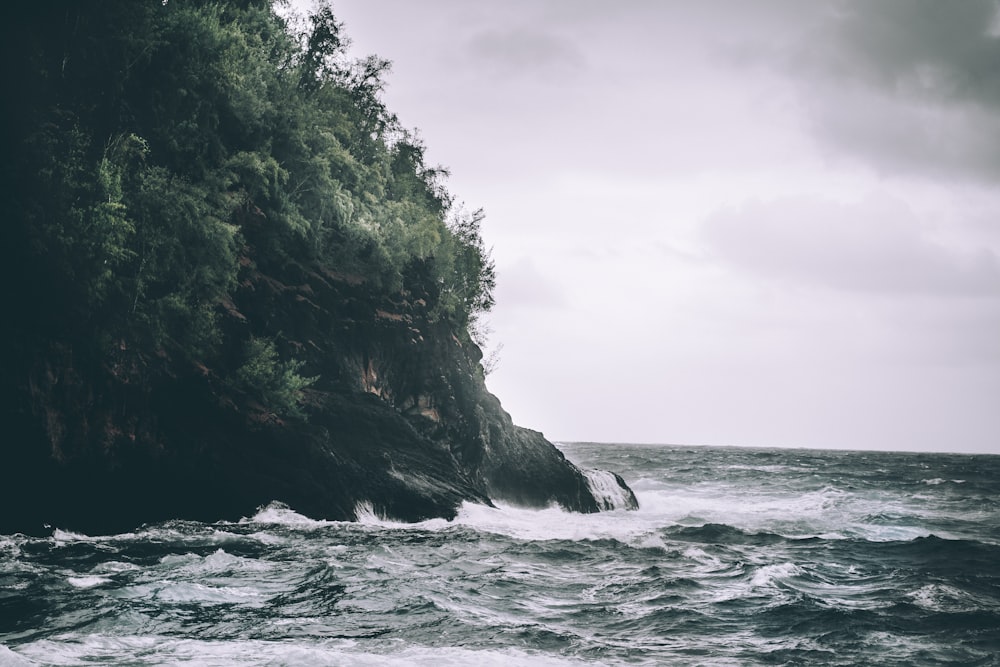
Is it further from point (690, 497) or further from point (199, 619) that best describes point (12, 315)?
point (690, 497)

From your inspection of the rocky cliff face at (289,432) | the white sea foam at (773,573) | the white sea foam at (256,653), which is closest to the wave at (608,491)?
the rocky cliff face at (289,432)

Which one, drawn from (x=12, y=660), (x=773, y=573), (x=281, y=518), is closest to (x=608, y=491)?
(x=773, y=573)

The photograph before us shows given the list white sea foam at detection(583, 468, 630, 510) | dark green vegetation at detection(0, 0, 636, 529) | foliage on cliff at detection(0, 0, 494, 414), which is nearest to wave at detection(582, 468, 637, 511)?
white sea foam at detection(583, 468, 630, 510)

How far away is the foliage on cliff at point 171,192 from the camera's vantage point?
20484mm

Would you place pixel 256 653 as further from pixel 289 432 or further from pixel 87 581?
pixel 289 432

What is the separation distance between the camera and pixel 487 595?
16.8 m

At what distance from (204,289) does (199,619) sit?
14073mm

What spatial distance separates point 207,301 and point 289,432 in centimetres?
500

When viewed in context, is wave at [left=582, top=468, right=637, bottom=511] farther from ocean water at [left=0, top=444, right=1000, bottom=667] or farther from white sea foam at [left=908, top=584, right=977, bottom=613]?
white sea foam at [left=908, top=584, right=977, bottom=613]

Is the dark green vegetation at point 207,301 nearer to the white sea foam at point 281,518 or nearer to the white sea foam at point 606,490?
the white sea foam at point 281,518

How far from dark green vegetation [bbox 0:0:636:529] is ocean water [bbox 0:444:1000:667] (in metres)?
1.79

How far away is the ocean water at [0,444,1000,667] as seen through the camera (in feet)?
40.5

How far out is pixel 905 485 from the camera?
57.0 meters

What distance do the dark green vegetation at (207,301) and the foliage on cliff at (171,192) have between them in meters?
0.08
